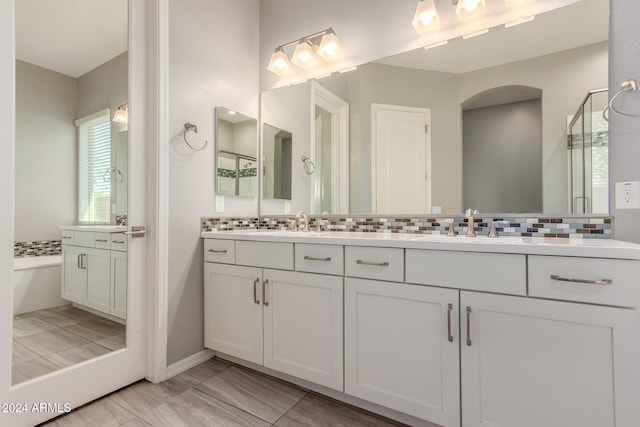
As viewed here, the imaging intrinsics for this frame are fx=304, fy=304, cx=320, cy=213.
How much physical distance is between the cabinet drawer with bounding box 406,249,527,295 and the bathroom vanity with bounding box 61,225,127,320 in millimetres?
1559

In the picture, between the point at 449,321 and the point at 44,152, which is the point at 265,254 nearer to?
the point at 449,321

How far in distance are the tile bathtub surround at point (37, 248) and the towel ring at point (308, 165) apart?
1503mm

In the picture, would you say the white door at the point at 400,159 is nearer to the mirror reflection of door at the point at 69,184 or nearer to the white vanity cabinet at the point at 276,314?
the white vanity cabinet at the point at 276,314

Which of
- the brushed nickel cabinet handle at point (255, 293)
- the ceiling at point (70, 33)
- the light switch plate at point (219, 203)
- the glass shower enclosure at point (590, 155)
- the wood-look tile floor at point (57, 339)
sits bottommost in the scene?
the wood-look tile floor at point (57, 339)

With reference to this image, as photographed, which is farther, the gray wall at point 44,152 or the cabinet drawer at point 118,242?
the cabinet drawer at point 118,242

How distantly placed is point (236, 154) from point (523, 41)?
1.89m

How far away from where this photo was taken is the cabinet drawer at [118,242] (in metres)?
1.69

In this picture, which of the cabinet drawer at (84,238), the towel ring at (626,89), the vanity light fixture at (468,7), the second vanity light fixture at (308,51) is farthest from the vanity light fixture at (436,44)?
the cabinet drawer at (84,238)

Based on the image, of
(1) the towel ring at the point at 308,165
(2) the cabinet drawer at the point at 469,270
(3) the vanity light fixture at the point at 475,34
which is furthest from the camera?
(1) the towel ring at the point at 308,165

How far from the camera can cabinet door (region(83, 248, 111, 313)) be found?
1622 mm

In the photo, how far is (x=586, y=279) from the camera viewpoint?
3.36 ft

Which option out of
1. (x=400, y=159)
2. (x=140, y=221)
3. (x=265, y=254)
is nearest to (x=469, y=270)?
(x=400, y=159)

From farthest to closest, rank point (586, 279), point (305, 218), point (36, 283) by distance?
point (305, 218), point (36, 283), point (586, 279)

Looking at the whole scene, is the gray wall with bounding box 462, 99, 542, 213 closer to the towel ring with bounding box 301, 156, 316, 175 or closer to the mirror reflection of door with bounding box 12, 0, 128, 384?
the towel ring with bounding box 301, 156, 316, 175
